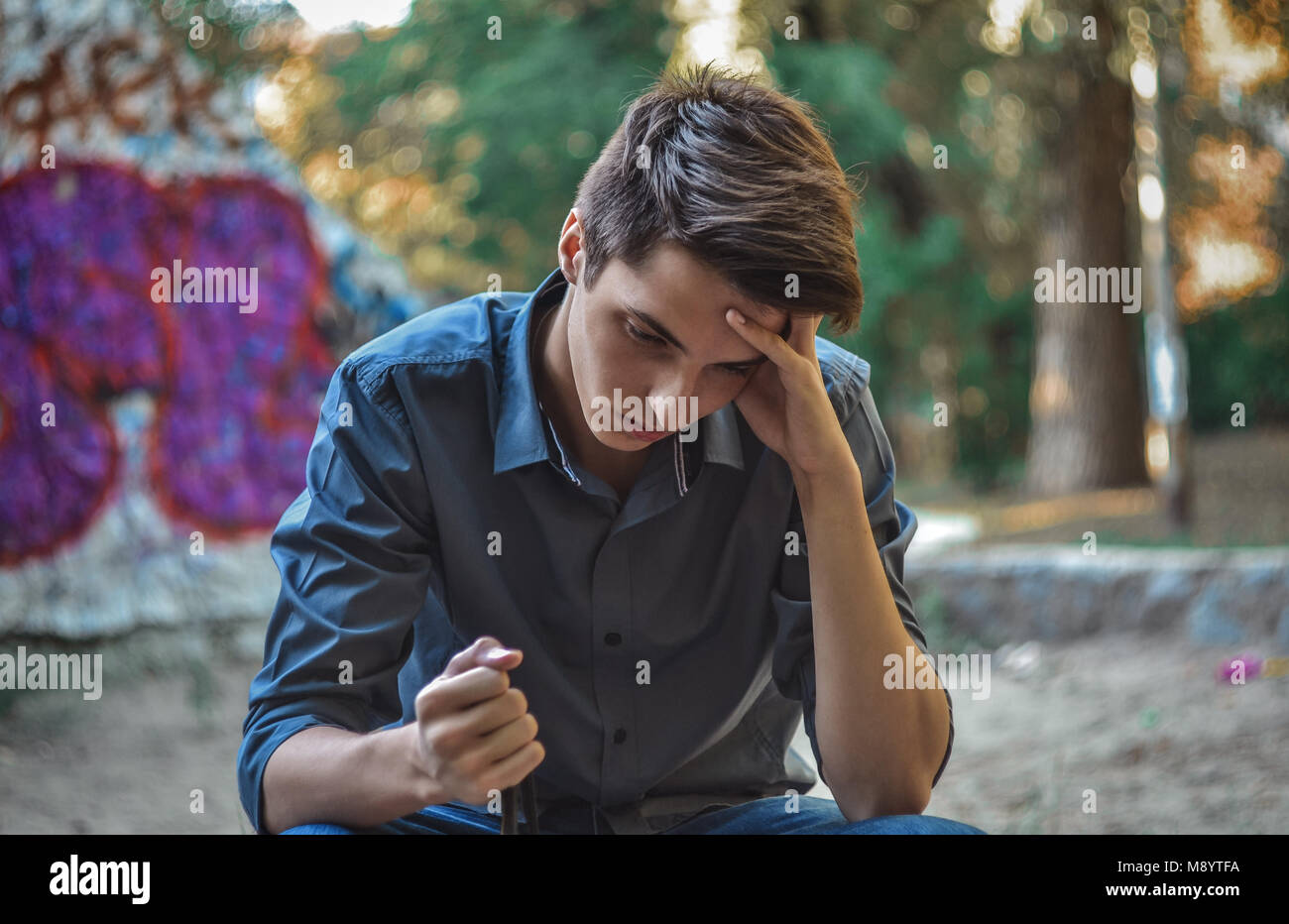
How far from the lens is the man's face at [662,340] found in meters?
1.63

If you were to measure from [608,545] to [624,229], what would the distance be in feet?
1.62

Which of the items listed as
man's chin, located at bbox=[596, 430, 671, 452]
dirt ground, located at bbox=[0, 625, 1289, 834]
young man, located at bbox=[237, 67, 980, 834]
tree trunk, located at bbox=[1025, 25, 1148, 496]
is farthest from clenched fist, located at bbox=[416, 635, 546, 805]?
tree trunk, located at bbox=[1025, 25, 1148, 496]

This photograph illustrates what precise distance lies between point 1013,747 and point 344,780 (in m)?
3.38

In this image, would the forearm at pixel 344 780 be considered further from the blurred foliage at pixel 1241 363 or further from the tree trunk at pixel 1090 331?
the blurred foliage at pixel 1241 363

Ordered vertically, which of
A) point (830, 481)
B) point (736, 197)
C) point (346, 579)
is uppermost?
point (736, 197)

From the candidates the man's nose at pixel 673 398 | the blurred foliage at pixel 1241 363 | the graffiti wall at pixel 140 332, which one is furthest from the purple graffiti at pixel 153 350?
the blurred foliage at pixel 1241 363

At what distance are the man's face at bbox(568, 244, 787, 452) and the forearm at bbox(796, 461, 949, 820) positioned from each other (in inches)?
9.8

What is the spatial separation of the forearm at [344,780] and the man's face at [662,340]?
54 centimetres

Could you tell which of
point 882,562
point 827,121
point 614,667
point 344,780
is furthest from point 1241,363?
point 344,780

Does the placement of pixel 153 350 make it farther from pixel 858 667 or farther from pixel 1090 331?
pixel 1090 331

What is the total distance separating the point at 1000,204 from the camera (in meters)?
10.6

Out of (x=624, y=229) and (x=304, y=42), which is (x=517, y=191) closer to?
(x=304, y=42)

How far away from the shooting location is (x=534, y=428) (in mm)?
1824
